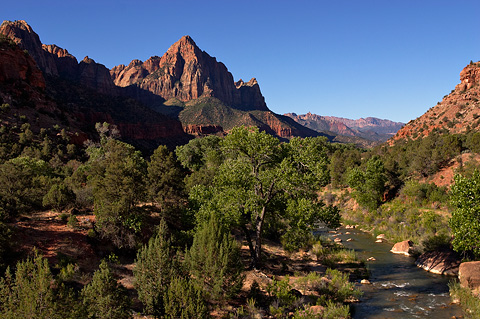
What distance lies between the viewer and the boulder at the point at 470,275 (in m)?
18.0

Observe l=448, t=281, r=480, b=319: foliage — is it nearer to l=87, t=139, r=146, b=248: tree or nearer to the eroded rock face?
l=87, t=139, r=146, b=248: tree

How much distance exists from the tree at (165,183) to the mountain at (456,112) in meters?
68.3

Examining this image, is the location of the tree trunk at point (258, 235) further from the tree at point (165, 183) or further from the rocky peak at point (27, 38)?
the rocky peak at point (27, 38)

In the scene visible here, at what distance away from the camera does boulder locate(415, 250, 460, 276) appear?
2236 cm

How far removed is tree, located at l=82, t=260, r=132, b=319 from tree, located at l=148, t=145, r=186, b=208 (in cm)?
1259

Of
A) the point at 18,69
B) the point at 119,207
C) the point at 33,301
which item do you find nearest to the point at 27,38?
the point at 18,69

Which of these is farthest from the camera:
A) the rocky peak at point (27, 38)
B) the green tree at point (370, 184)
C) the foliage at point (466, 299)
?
the rocky peak at point (27, 38)

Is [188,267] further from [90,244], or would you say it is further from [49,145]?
[49,145]

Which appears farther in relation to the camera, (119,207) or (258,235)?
(119,207)

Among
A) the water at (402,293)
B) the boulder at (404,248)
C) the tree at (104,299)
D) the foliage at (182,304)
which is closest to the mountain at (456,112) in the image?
the boulder at (404,248)

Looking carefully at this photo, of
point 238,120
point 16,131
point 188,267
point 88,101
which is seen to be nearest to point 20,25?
point 88,101

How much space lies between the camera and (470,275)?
60.2 ft

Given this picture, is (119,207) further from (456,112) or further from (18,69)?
(456,112)

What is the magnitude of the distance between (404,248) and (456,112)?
6549 cm
